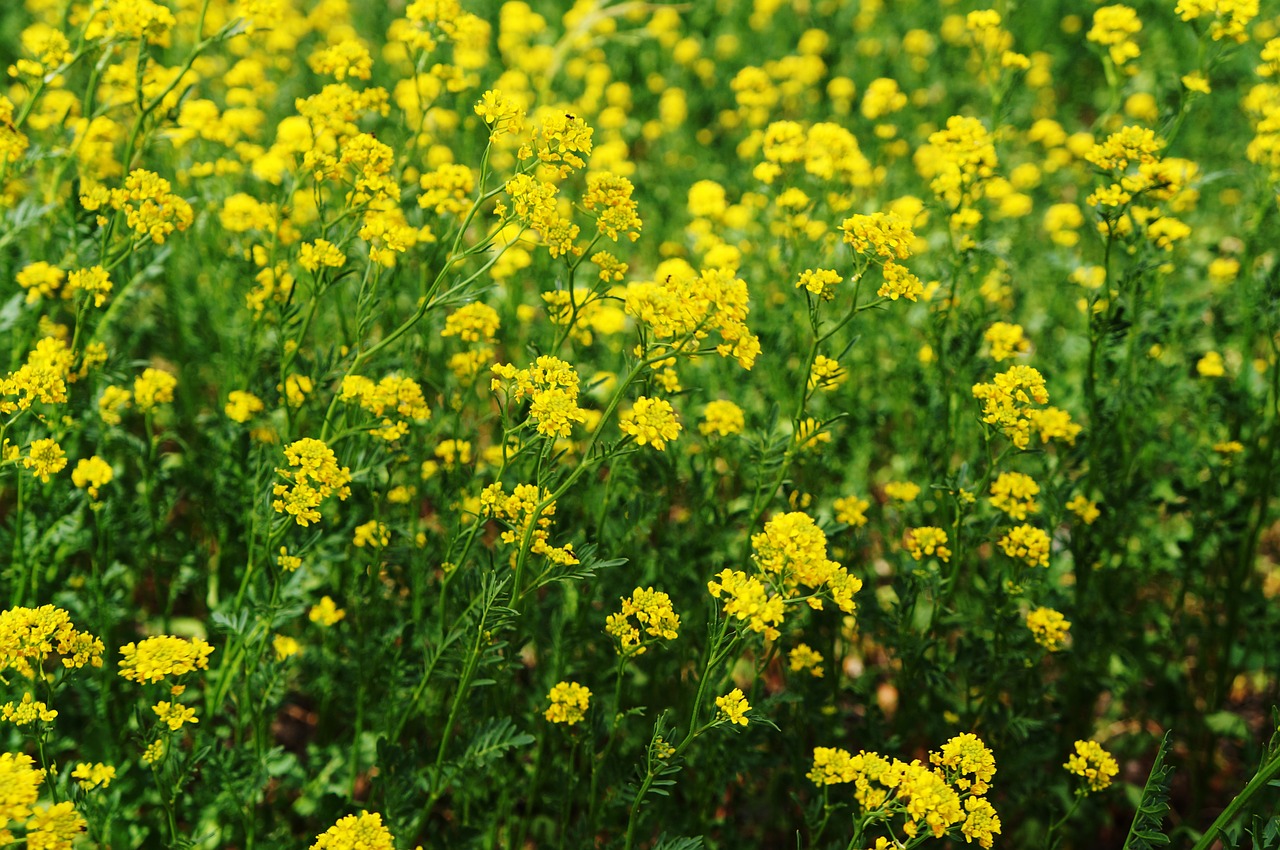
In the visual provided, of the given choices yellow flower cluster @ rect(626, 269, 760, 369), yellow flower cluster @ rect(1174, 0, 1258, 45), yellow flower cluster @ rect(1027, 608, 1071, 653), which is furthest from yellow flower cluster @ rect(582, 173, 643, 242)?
yellow flower cluster @ rect(1174, 0, 1258, 45)

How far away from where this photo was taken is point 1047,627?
2.95m

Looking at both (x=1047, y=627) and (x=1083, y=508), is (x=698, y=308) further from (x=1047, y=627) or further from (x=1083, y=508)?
(x=1083, y=508)

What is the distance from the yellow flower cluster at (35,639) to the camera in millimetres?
2160

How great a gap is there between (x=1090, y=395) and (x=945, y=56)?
533cm

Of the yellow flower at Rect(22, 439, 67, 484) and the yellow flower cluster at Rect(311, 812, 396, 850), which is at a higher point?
the yellow flower at Rect(22, 439, 67, 484)

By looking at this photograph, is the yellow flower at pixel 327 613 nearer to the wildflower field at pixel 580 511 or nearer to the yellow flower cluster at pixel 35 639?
the wildflower field at pixel 580 511

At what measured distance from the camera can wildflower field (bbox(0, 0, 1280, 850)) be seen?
245 centimetres

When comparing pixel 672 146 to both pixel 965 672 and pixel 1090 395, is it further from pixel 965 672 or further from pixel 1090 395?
pixel 965 672

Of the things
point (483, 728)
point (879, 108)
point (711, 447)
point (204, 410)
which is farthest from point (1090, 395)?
point (204, 410)

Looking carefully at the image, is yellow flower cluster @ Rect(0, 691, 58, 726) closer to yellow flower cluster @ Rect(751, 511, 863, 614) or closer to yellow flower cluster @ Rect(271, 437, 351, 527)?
yellow flower cluster @ Rect(271, 437, 351, 527)

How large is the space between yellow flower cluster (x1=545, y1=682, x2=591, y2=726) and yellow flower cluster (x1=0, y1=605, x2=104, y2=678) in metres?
1.07

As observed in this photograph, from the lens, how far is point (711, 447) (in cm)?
319

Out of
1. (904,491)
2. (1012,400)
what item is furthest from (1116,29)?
(904,491)

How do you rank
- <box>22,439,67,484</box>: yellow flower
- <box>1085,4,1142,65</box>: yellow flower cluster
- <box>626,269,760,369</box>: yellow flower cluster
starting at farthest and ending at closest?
1. <box>1085,4,1142,65</box>: yellow flower cluster
2. <box>22,439,67,484</box>: yellow flower
3. <box>626,269,760,369</box>: yellow flower cluster
